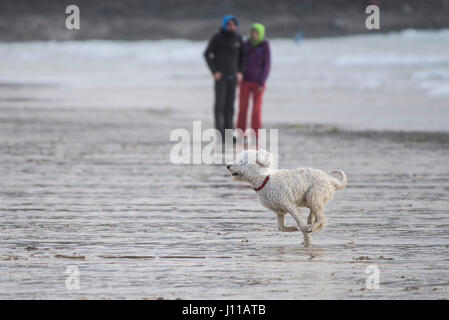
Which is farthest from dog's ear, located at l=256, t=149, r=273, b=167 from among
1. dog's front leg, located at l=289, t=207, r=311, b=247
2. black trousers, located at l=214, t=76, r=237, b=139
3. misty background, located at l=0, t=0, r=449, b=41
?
misty background, located at l=0, t=0, r=449, b=41

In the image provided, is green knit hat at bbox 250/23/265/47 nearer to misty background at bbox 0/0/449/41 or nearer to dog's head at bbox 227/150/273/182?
dog's head at bbox 227/150/273/182

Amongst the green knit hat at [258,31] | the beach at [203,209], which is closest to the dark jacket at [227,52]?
the green knit hat at [258,31]

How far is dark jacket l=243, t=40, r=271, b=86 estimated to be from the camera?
1544 cm

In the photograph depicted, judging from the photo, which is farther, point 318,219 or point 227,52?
point 227,52

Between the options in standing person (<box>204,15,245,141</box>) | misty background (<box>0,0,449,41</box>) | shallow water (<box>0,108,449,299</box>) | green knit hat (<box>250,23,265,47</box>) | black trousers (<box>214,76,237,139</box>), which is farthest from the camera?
misty background (<box>0,0,449,41</box>)

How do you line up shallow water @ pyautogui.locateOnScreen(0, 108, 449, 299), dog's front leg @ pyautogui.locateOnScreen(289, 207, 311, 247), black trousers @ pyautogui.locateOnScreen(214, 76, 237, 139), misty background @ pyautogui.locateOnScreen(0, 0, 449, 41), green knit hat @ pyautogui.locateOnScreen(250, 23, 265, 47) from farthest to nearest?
1. misty background @ pyautogui.locateOnScreen(0, 0, 449, 41)
2. black trousers @ pyautogui.locateOnScreen(214, 76, 237, 139)
3. green knit hat @ pyautogui.locateOnScreen(250, 23, 265, 47)
4. dog's front leg @ pyautogui.locateOnScreen(289, 207, 311, 247)
5. shallow water @ pyautogui.locateOnScreen(0, 108, 449, 299)

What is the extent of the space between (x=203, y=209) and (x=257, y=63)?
6551 mm

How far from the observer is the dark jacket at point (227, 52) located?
607 inches

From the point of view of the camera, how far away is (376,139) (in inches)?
634

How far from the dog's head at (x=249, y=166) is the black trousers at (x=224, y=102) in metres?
8.26

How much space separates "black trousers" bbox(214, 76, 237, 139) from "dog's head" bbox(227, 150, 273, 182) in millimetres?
8255

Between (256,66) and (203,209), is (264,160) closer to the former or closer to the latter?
(203,209)

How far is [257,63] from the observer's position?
609 inches

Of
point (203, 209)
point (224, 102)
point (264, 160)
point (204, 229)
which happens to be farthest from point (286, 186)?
point (224, 102)
